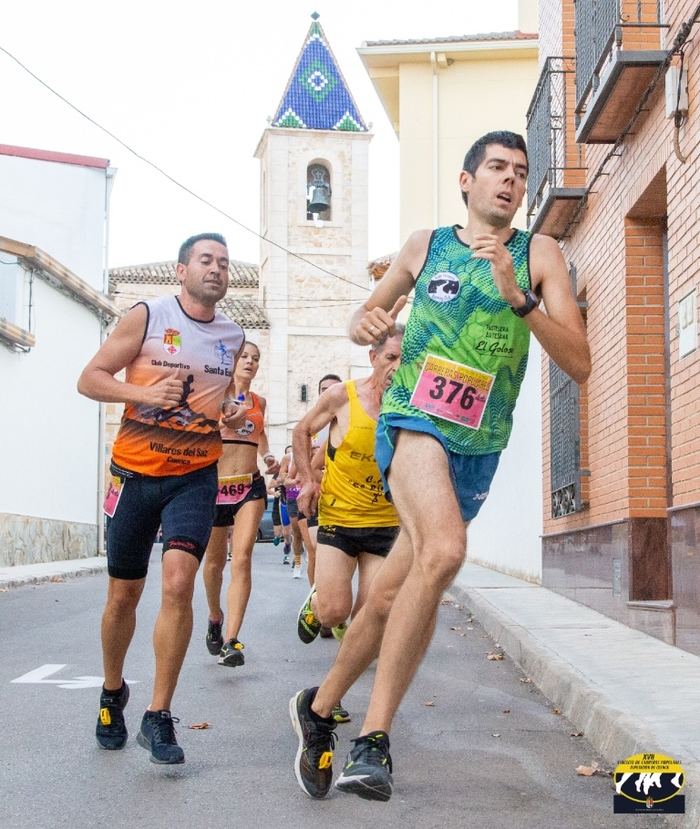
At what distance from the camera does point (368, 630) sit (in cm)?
462

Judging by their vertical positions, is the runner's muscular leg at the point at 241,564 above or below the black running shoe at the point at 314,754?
above

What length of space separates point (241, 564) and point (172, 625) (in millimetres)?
3111

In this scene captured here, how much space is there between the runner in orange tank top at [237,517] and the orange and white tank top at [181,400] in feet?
9.21

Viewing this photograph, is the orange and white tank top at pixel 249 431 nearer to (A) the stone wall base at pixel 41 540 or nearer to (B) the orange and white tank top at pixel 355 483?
(B) the orange and white tank top at pixel 355 483

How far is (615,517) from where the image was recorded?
10562 mm

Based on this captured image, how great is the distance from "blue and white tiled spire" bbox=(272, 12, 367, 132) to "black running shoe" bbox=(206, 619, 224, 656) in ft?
162

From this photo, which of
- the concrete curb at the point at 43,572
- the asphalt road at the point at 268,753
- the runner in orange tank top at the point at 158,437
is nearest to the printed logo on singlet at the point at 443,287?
the runner in orange tank top at the point at 158,437

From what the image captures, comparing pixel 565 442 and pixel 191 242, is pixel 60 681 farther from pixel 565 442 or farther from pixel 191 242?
pixel 565 442

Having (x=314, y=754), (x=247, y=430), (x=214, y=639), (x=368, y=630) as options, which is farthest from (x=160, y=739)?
(x=247, y=430)

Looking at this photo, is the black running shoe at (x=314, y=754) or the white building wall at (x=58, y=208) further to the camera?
the white building wall at (x=58, y=208)

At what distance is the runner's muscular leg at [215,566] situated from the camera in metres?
8.60

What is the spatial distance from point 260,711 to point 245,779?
1.62 metres

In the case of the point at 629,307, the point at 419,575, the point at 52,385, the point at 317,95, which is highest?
the point at 317,95

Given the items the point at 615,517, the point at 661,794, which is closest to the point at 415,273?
the point at 661,794
